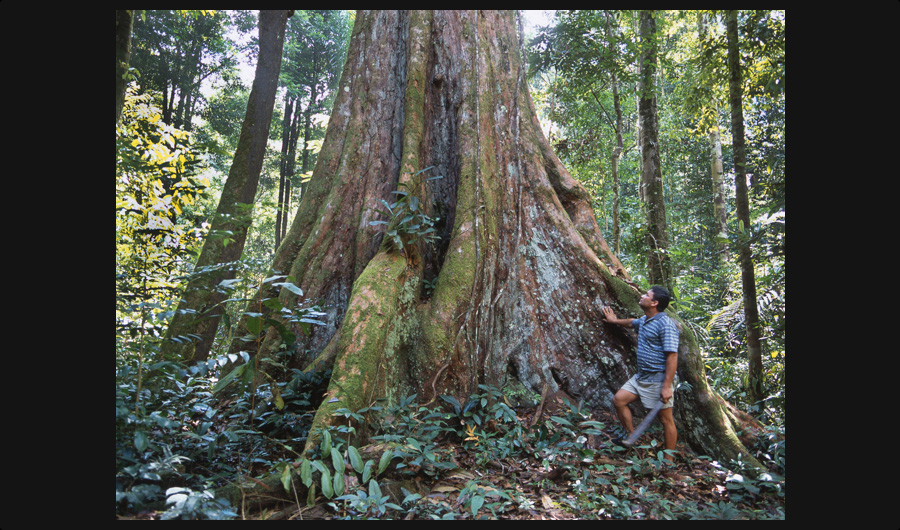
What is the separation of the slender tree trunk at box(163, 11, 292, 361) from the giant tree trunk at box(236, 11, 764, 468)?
0.79 meters

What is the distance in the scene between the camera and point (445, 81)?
527 centimetres

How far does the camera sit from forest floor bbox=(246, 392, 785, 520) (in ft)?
8.77

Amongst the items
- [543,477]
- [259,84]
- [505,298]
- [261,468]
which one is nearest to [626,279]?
[505,298]

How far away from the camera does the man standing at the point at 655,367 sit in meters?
3.75

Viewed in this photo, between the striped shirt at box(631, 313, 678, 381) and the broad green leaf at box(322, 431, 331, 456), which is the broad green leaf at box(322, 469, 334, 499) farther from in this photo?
the striped shirt at box(631, 313, 678, 381)

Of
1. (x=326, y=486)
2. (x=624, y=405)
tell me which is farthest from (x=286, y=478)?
(x=624, y=405)

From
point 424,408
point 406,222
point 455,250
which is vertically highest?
point 406,222

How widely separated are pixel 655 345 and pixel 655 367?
191mm

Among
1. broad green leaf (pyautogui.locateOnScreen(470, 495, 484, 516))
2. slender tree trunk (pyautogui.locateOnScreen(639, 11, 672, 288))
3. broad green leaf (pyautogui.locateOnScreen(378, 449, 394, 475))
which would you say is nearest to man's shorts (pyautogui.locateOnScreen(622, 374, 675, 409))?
broad green leaf (pyautogui.locateOnScreen(470, 495, 484, 516))

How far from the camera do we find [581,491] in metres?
3.02

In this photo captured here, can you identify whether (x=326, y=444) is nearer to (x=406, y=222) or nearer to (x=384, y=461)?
(x=384, y=461)

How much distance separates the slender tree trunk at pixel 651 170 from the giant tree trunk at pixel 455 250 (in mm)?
2231

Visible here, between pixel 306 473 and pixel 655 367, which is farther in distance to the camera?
pixel 655 367

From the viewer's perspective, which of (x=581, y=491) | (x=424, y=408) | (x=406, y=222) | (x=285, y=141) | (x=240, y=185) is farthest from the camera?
(x=285, y=141)
